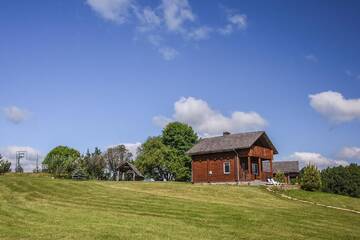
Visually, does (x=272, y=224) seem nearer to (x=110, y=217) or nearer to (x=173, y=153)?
(x=110, y=217)

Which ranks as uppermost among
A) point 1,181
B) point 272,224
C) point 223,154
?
point 223,154

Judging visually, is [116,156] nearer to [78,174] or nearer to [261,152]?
[78,174]

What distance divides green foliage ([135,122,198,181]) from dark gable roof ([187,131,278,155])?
2599cm

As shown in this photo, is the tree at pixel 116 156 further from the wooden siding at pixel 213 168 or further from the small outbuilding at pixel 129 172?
the wooden siding at pixel 213 168

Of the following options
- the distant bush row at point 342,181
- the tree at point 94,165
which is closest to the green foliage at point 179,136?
the tree at point 94,165

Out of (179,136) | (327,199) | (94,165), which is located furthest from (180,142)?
(327,199)

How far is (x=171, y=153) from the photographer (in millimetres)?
78375

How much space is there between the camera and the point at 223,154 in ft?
158

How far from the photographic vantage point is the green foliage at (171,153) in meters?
77.5

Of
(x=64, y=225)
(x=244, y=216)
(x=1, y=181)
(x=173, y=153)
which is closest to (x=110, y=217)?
(x=64, y=225)

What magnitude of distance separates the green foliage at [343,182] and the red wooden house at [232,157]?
60.6 feet

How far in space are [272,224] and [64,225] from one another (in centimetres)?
954

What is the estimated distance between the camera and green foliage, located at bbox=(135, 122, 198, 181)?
77456 millimetres

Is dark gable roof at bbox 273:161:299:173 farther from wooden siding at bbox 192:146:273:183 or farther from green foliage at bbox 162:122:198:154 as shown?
wooden siding at bbox 192:146:273:183
